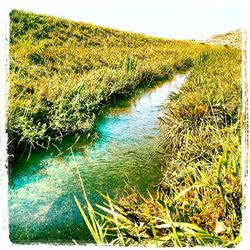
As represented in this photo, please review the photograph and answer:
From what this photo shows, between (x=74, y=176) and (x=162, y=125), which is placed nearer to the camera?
(x=74, y=176)

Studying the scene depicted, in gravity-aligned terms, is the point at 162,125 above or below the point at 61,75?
below

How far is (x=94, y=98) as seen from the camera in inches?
229

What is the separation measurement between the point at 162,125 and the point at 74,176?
1900 millimetres

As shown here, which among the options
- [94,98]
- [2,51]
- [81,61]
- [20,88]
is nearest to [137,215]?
[2,51]

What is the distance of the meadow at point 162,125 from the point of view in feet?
6.06

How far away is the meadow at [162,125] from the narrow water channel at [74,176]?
171mm

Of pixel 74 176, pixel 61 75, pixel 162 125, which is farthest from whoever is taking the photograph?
pixel 61 75

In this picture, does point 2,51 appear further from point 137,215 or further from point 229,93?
point 229,93

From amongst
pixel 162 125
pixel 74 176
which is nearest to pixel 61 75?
pixel 162 125

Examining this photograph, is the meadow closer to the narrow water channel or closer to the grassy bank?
the grassy bank

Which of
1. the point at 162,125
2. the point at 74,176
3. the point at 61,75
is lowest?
the point at 74,176

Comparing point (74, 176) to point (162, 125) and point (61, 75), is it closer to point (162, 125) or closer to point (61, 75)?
point (162, 125)

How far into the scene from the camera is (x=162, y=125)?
4957mm

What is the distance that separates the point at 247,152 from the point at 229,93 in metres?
2.74
